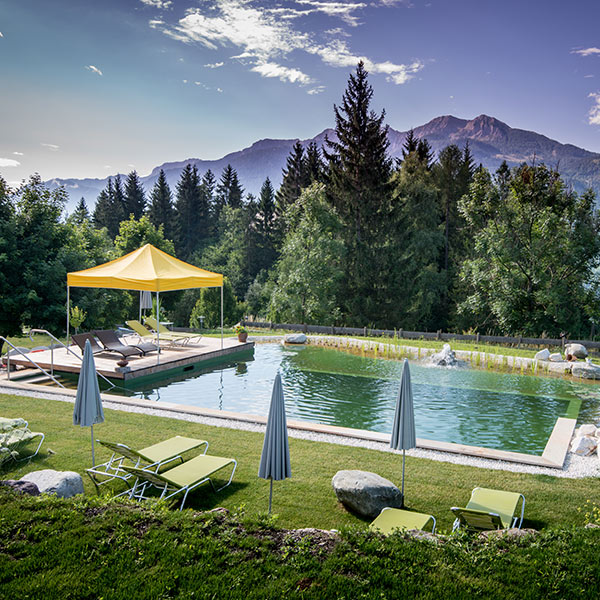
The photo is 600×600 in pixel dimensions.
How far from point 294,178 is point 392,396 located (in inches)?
1170

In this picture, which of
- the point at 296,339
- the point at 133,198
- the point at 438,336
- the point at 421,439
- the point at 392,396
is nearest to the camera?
the point at 421,439

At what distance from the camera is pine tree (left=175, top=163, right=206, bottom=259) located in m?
48.9

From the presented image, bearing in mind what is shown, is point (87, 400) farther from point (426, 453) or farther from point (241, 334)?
point (241, 334)

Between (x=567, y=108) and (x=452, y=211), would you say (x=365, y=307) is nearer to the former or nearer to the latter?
(x=452, y=211)

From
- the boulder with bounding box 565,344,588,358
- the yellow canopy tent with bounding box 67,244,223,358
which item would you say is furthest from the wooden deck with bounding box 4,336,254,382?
the boulder with bounding box 565,344,588,358

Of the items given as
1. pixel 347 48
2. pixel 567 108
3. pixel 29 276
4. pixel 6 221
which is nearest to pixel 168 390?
pixel 29 276

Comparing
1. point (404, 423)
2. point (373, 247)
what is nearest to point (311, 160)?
point (373, 247)

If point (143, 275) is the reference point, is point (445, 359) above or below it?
below

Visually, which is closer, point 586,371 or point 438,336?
point 586,371

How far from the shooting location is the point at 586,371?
40.3ft

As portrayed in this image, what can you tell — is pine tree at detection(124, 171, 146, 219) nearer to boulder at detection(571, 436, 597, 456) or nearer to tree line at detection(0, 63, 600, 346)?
tree line at detection(0, 63, 600, 346)

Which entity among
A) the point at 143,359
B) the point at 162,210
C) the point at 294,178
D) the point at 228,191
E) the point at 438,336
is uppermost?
the point at 228,191

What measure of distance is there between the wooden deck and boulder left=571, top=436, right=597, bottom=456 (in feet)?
29.1

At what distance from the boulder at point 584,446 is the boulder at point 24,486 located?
6.61 meters
